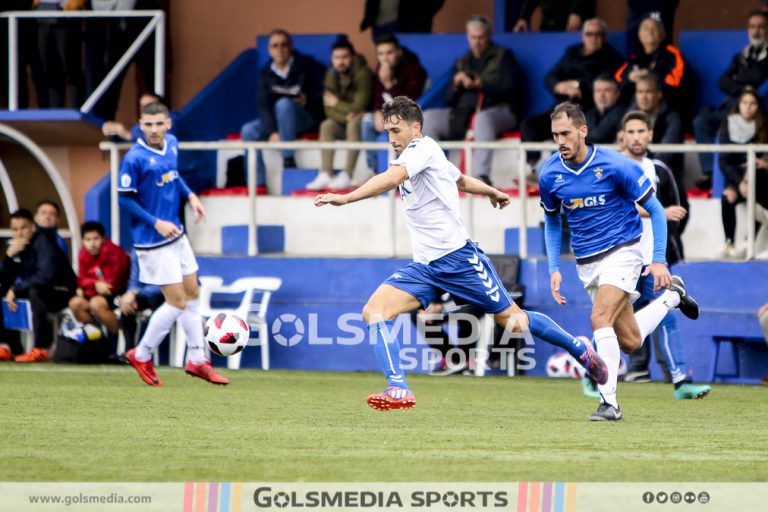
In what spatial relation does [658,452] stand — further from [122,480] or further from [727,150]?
[727,150]

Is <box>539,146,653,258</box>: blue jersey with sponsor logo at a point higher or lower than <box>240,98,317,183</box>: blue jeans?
lower

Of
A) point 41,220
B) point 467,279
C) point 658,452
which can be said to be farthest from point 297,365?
point 658,452

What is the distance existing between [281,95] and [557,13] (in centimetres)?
297

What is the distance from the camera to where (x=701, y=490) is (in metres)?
5.74

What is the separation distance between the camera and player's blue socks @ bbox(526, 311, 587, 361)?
27.6 feet

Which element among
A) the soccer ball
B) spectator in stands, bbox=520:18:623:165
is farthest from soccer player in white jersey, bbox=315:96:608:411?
spectator in stands, bbox=520:18:623:165

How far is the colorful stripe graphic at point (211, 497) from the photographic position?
17.5 feet

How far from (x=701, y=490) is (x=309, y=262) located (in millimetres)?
7878

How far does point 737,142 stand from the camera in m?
12.8

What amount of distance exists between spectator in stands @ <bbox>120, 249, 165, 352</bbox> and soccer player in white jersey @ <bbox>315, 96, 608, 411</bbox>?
16.6ft

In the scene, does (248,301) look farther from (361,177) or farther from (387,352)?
(387,352)

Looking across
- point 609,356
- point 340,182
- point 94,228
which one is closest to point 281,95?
point 340,182

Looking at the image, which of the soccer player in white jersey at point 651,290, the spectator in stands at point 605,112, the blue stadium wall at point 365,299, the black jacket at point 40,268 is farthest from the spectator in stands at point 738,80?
the black jacket at point 40,268

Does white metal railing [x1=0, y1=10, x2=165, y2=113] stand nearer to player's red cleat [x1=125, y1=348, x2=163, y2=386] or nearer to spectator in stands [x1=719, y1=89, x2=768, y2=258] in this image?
player's red cleat [x1=125, y1=348, x2=163, y2=386]
